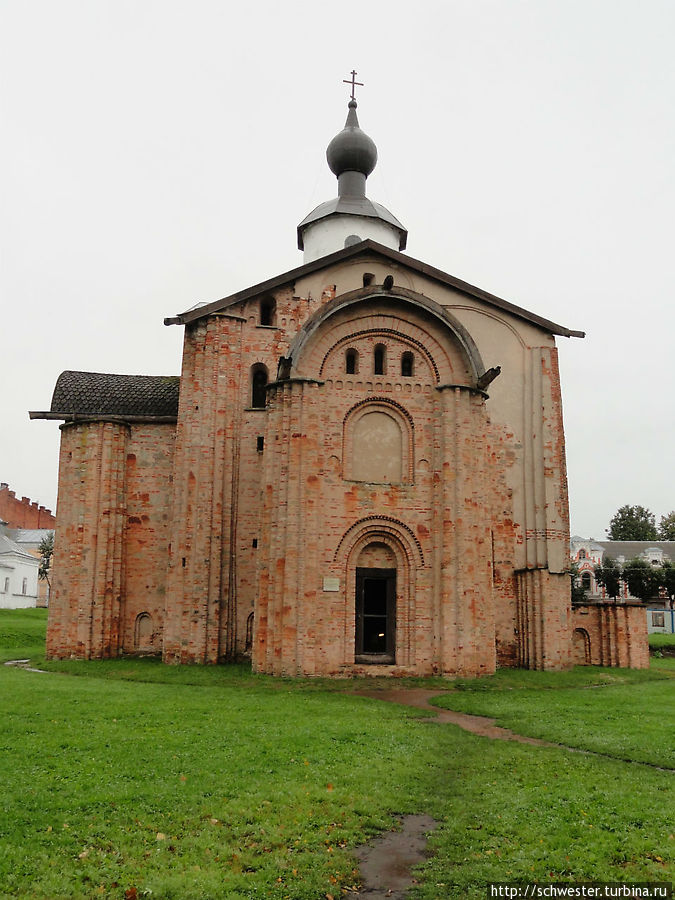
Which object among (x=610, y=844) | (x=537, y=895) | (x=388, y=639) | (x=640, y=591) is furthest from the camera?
(x=640, y=591)

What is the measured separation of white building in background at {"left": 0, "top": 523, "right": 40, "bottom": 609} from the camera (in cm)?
4928

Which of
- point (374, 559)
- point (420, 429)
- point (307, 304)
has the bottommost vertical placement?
point (374, 559)

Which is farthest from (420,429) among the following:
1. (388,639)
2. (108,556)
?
(108,556)

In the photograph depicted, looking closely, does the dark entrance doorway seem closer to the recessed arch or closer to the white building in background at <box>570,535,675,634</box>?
the recessed arch

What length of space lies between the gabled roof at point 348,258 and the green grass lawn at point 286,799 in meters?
11.0

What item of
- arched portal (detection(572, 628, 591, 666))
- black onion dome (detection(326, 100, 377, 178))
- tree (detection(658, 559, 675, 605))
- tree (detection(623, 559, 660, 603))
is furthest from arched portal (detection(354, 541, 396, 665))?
tree (detection(623, 559, 660, 603))

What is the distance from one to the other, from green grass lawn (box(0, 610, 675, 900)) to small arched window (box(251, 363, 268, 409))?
32.1 ft

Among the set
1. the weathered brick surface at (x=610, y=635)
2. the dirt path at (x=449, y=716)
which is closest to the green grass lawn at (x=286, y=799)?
the dirt path at (x=449, y=716)

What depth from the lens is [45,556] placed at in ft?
187

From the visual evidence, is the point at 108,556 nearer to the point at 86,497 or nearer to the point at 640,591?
the point at 86,497

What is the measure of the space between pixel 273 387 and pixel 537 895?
14.2 metres

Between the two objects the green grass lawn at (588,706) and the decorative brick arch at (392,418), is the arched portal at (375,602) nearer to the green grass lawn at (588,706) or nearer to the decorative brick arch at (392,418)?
the decorative brick arch at (392,418)

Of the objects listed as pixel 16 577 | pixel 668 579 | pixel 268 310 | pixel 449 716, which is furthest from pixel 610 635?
pixel 16 577

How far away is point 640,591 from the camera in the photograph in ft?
154
